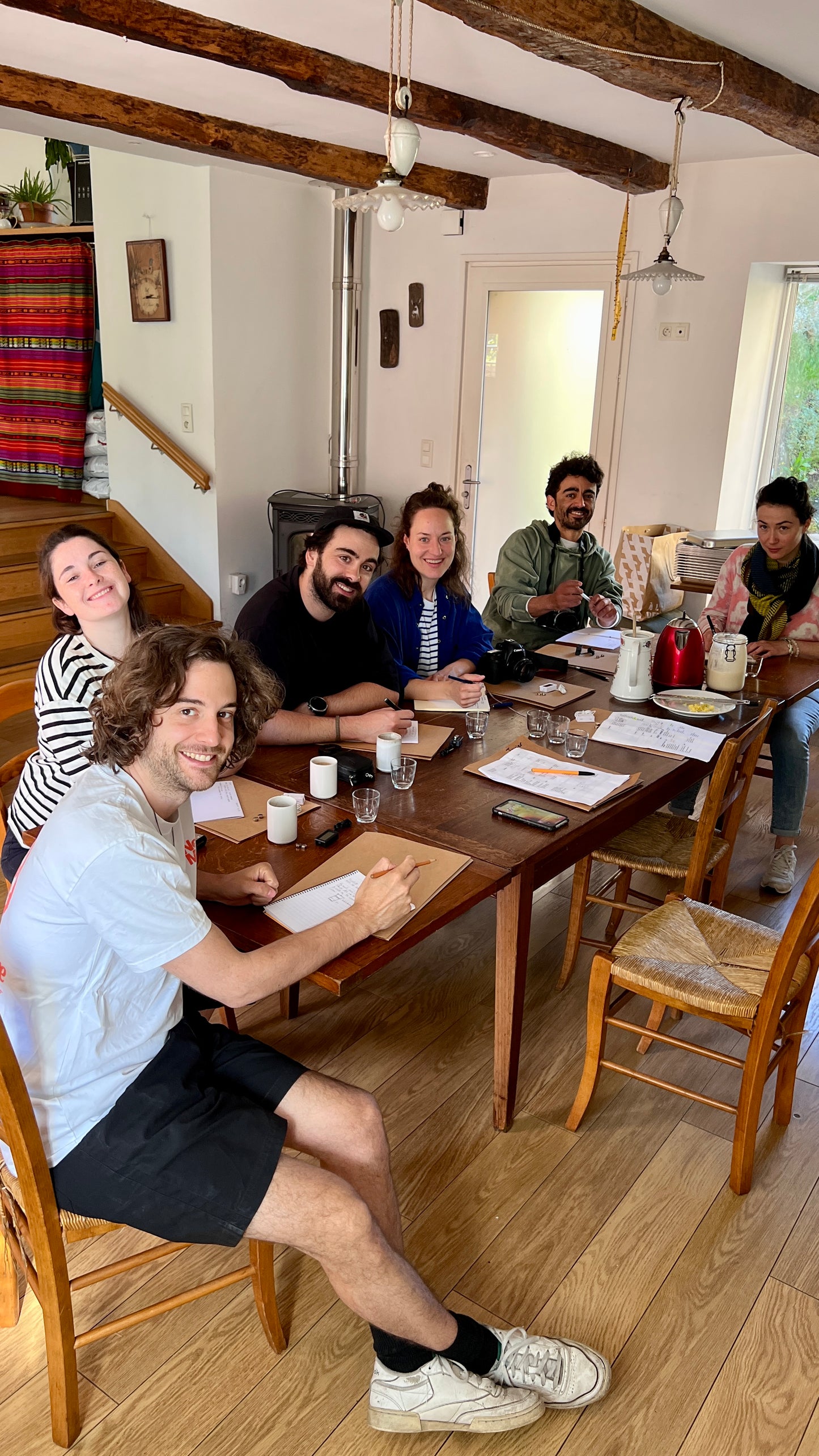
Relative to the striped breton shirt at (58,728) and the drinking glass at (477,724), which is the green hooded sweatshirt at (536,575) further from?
the striped breton shirt at (58,728)

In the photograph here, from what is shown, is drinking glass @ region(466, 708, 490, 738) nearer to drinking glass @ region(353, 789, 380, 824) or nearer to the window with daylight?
drinking glass @ region(353, 789, 380, 824)

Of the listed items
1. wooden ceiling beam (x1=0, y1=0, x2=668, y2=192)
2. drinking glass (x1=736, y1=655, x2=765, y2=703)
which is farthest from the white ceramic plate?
wooden ceiling beam (x1=0, y1=0, x2=668, y2=192)

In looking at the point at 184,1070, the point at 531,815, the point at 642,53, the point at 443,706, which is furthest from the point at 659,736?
the point at 642,53

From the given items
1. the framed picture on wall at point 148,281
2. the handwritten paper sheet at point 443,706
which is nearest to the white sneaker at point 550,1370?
the handwritten paper sheet at point 443,706

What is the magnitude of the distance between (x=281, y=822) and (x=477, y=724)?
78 centimetres

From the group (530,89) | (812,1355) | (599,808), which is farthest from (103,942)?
(530,89)

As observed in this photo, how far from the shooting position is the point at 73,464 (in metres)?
6.04

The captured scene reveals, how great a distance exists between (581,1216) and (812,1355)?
1.45ft

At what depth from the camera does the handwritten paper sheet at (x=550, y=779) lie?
2125 mm

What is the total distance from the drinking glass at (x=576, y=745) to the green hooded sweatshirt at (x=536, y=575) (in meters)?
1.35

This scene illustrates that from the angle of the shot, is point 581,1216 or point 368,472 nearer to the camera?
point 581,1216

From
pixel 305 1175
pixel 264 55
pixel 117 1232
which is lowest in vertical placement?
pixel 117 1232

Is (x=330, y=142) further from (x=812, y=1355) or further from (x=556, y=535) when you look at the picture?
(x=812, y=1355)

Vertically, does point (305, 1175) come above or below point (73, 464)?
below
